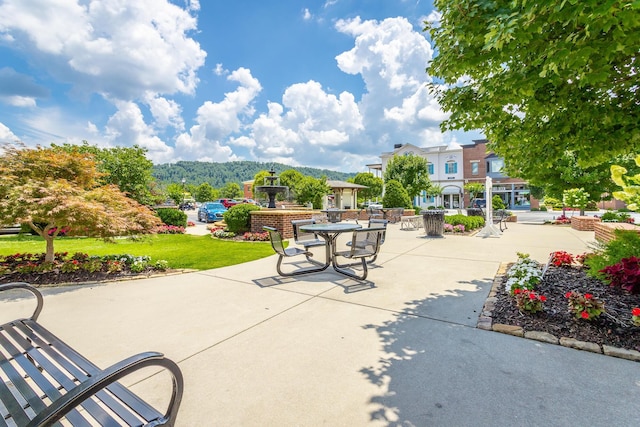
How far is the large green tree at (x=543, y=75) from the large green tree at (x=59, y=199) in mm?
5964

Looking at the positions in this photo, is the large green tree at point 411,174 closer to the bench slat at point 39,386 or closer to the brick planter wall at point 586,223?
the brick planter wall at point 586,223

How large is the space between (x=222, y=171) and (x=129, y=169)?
166 metres

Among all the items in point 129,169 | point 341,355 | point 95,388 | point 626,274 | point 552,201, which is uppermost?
point 129,169

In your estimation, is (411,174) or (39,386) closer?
(39,386)

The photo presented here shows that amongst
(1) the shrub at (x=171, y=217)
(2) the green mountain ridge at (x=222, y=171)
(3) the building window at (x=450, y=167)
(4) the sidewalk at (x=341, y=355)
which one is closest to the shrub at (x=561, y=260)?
(4) the sidewalk at (x=341, y=355)

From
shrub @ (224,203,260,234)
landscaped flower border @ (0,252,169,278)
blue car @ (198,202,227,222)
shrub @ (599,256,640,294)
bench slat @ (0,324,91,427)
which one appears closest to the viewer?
bench slat @ (0,324,91,427)

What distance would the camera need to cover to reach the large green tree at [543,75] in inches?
90.4

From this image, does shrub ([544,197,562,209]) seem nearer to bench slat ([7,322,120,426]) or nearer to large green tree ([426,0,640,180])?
large green tree ([426,0,640,180])

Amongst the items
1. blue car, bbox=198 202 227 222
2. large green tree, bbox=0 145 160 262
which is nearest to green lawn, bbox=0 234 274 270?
large green tree, bbox=0 145 160 262

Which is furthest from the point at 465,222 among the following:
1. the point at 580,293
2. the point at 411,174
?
the point at 411,174

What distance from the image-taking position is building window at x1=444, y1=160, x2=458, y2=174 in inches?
1718

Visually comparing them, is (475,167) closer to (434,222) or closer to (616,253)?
(434,222)

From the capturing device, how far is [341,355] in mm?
2875

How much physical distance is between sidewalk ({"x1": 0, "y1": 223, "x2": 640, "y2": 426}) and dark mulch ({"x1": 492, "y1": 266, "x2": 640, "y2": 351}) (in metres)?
0.31
